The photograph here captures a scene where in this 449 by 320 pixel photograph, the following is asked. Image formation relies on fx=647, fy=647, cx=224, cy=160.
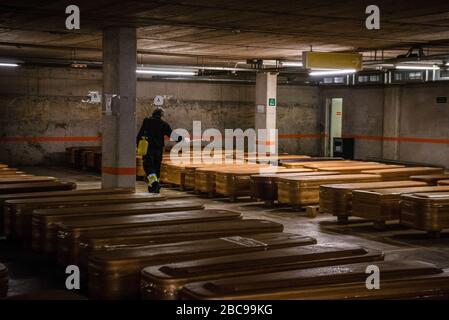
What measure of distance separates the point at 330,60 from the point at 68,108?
11518mm

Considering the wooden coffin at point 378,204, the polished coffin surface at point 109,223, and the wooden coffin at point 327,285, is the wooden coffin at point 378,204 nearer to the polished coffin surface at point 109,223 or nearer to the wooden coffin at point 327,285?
the polished coffin surface at point 109,223

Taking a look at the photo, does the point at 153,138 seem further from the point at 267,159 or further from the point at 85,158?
the point at 85,158

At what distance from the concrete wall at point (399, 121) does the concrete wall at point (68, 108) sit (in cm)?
452

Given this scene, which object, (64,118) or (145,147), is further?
(64,118)

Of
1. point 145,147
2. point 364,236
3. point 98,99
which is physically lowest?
point 364,236

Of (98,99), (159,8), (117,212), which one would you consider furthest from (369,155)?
(117,212)

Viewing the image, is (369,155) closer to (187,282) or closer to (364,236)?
(364,236)

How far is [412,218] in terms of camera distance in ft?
36.4

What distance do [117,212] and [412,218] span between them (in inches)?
203

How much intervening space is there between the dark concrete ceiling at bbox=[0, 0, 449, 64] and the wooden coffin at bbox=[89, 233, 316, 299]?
4.67m

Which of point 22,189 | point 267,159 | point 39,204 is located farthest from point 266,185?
point 39,204

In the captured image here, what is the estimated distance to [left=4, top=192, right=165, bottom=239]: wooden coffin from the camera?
30.7 ft

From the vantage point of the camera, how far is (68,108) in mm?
23578
